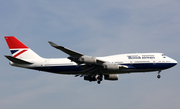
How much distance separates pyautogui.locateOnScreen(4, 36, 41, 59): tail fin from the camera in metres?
53.7

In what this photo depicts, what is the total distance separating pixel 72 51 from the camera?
144 feet

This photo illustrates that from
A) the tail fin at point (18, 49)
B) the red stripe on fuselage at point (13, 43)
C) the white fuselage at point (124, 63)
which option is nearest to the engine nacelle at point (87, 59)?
the white fuselage at point (124, 63)

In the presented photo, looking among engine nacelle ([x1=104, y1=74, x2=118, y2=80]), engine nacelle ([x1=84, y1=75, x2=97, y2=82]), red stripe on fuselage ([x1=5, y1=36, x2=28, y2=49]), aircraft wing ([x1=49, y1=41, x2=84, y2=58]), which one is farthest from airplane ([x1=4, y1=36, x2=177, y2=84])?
red stripe on fuselage ([x1=5, y1=36, x2=28, y2=49])

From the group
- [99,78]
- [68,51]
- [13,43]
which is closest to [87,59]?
[68,51]

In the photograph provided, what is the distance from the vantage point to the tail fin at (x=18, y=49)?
53653 millimetres

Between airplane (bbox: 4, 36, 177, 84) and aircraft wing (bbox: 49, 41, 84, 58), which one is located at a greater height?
aircraft wing (bbox: 49, 41, 84, 58)

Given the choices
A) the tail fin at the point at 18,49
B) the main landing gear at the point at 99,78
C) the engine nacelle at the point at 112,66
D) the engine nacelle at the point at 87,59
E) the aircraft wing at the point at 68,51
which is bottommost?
the main landing gear at the point at 99,78

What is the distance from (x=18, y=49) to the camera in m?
54.1

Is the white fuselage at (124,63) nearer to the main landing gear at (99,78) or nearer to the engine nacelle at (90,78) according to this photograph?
the main landing gear at (99,78)

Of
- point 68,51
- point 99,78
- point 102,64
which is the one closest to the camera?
point 68,51

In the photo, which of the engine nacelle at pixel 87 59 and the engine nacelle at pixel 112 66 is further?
the engine nacelle at pixel 112 66

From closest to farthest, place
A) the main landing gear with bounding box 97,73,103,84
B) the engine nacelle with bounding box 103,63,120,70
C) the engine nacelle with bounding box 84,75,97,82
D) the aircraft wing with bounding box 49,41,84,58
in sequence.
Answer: the aircraft wing with bounding box 49,41,84,58
the engine nacelle with bounding box 103,63,120,70
the main landing gear with bounding box 97,73,103,84
the engine nacelle with bounding box 84,75,97,82

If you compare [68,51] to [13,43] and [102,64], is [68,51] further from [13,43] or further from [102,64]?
[13,43]

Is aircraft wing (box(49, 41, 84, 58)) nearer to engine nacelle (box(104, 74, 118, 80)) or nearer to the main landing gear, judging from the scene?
the main landing gear
